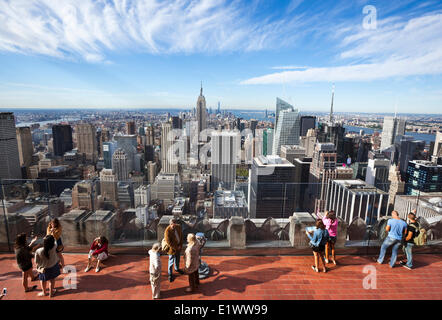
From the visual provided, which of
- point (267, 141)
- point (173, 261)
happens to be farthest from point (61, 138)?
point (173, 261)

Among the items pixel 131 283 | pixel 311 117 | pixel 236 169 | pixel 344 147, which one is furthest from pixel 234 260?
pixel 311 117

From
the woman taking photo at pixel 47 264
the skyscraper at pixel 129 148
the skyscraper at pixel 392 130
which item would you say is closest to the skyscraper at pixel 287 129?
the skyscraper at pixel 392 130

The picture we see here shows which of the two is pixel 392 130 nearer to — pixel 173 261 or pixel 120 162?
pixel 120 162

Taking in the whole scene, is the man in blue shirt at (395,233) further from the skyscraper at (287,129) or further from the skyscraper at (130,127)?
the skyscraper at (130,127)

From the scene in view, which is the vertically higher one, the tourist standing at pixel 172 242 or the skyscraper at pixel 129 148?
the tourist standing at pixel 172 242

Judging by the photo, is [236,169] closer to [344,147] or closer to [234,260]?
[344,147]

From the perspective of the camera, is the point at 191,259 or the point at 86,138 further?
the point at 86,138
